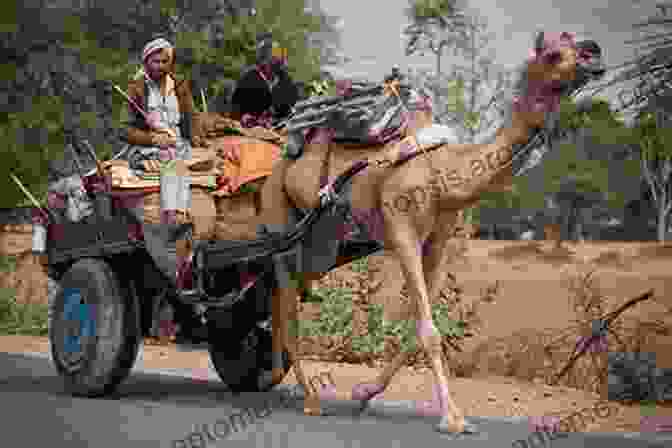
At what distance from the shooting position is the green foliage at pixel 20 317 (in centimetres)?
1739

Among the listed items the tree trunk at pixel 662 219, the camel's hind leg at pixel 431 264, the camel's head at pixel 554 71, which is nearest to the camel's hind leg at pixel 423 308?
the camel's hind leg at pixel 431 264

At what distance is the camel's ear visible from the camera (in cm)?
690

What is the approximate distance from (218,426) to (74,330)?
7.52 feet

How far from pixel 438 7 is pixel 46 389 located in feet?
75.5

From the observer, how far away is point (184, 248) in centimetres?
848

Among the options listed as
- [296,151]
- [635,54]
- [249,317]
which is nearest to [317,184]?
[296,151]

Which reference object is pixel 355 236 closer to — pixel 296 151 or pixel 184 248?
pixel 296 151

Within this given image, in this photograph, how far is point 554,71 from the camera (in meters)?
6.83

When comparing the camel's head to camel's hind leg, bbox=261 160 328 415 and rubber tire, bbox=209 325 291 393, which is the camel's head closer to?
camel's hind leg, bbox=261 160 328 415

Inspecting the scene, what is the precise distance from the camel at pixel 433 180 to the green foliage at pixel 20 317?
1025cm

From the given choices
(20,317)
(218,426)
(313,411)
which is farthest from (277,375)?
(20,317)

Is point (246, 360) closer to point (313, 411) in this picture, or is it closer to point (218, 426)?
point (313, 411)

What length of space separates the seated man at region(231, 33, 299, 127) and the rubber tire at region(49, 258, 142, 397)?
6.42ft

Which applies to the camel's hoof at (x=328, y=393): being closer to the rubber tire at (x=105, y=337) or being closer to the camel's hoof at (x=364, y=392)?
the camel's hoof at (x=364, y=392)
